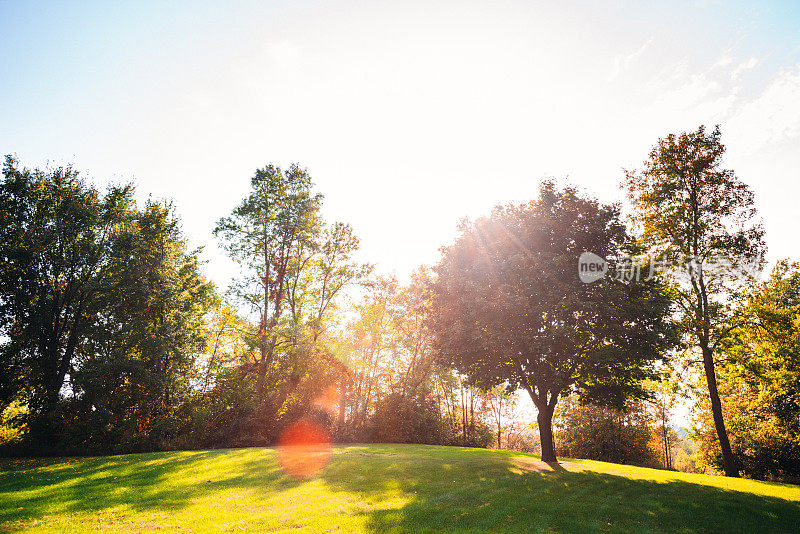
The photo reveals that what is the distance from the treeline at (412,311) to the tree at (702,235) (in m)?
0.13

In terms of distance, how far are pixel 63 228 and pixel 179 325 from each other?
1179 centimetres

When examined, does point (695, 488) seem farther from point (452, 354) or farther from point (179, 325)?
point (179, 325)

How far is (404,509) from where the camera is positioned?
12.1m

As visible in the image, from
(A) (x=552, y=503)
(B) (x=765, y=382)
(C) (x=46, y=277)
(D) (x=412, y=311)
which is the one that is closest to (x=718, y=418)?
(B) (x=765, y=382)

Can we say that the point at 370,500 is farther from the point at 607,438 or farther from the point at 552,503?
the point at 607,438

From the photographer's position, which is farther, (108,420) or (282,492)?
(108,420)

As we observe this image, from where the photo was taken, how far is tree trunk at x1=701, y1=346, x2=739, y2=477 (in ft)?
75.9

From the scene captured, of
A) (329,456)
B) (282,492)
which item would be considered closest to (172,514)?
(282,492)

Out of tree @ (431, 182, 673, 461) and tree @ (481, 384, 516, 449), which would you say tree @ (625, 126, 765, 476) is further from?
tree @ (481, 384, 516, 449)

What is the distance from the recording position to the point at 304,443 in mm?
35688

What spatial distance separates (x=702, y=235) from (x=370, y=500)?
2782 cm

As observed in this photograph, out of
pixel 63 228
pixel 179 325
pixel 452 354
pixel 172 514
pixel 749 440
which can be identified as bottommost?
pixel 749 440

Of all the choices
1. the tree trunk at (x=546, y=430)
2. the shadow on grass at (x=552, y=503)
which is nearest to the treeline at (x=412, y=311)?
the tree trunk at (x=546, y=430)

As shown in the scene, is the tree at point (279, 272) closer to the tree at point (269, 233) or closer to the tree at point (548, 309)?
the tree at point (269, 233)
